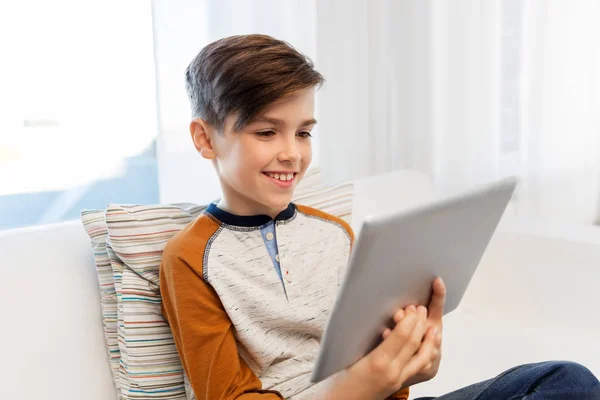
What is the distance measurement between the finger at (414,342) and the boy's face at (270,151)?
285 millimetres

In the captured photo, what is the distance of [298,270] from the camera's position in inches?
47.3

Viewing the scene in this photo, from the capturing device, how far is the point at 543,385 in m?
1.04

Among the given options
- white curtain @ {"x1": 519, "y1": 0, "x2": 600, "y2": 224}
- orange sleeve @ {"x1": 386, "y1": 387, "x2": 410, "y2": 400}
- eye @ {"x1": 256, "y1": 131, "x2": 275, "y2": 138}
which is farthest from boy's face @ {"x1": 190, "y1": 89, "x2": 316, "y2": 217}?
white curtain @ {"x1": 519, "y1": 0, "x2": 600, "y2": 224}

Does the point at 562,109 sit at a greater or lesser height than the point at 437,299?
greater

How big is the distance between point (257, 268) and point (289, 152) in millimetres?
195

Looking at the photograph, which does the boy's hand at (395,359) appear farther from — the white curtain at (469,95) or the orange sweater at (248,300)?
the white curtain at (469,95)

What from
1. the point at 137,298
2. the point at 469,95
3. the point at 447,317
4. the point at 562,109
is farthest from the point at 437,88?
the point at 137,298

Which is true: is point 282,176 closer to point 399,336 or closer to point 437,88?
point 399,336

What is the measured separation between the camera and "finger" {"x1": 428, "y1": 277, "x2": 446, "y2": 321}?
100cm

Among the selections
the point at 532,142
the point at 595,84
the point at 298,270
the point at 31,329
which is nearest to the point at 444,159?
the point at 532,142

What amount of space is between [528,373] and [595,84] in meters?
1.25

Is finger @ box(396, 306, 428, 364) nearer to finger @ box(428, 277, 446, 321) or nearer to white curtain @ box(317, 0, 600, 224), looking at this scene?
finger @ box(428, 277, 446, 321)

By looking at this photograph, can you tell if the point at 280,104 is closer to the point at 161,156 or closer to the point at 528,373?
the point at 528,373

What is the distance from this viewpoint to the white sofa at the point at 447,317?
1184 millimetres
